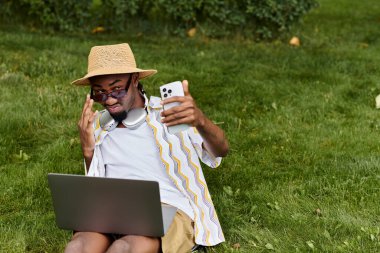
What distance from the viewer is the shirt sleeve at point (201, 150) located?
3902 mm

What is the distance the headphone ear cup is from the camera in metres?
3.84

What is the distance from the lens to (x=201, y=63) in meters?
8.12

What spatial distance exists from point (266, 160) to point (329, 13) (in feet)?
26.4

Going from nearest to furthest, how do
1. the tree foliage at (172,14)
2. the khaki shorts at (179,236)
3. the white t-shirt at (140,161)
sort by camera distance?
1. the khaki shorts at (179,236)
2. the white t-shirt at (140,161)
3. the tree foliage at (172,14)

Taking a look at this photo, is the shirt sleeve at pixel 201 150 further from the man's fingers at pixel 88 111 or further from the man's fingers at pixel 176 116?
the man's fingers at pixel 88 111

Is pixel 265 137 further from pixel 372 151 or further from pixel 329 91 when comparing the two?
pixel 329 91

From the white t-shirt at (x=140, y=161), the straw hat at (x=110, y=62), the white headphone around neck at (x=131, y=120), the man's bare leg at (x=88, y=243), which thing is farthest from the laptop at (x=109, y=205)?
the straw hat at (x=110, y=62)

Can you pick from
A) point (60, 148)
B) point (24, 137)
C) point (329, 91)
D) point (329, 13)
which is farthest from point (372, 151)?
point (329, 13)

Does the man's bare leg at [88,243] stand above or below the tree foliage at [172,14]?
above

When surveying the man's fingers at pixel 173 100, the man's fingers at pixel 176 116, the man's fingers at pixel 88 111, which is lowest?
the man's fingers at pixel 88 111

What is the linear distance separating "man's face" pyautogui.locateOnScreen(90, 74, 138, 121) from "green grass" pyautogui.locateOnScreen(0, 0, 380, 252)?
3.29 ft

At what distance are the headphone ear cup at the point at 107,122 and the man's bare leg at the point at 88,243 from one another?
648 mm

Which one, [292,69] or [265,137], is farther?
[292,69]

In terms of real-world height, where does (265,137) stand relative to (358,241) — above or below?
below
